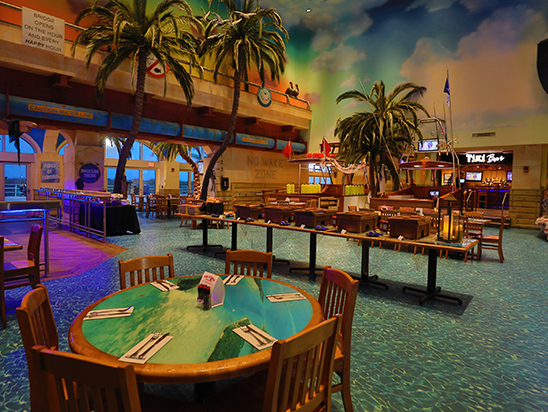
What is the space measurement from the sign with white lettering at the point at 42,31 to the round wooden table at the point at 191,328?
28.0 ft

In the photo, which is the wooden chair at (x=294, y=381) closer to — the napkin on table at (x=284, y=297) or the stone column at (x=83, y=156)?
the napkin on table at (x=284, y=297)

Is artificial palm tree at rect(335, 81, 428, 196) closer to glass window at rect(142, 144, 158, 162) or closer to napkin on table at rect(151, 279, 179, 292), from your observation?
napkin on table at rect(151, 279, 179, 292)

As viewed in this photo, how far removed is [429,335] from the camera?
3.32 m

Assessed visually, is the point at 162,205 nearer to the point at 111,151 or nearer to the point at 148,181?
the point at 148,181

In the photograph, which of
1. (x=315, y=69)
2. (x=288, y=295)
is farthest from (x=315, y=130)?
(x=288, y=295)

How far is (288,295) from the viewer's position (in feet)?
7.14

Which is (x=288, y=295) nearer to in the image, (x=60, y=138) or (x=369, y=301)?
(x=369, y=301)

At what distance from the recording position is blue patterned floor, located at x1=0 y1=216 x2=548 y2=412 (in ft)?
7.70

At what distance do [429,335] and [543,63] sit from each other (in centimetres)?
1208

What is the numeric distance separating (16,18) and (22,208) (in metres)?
7.85

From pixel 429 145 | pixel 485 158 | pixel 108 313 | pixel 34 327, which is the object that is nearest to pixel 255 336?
pixel 108 313

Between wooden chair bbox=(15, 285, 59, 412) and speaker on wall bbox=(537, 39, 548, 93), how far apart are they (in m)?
14.3

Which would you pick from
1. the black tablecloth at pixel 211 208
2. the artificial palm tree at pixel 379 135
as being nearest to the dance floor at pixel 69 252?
the black tablecloth at pixel 211 208

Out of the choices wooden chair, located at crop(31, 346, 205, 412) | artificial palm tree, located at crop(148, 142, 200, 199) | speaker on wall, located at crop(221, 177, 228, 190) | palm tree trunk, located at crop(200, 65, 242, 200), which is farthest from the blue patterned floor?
artificial palm tree, located at crop(148, 142, 200, 199)
